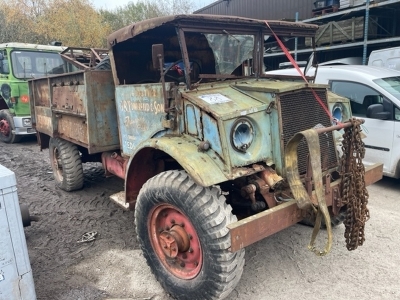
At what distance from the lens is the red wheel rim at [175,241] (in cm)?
307

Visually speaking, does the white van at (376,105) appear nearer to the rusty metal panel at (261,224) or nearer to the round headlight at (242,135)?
the round headlight at (242,135)

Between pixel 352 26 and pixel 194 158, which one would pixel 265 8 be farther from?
pixel 194 158

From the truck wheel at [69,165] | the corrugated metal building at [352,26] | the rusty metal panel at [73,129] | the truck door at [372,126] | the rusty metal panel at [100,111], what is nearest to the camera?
the rusty metal panel at [100,111]

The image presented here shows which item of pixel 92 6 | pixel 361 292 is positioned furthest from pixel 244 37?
pixel 92 6

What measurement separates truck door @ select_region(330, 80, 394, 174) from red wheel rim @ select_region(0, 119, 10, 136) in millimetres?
9153

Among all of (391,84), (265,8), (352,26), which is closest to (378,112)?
(391,84)

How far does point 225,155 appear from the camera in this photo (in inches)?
111

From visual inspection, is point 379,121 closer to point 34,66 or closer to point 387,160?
point 387,160

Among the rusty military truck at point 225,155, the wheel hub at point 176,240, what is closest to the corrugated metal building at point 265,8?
the rusty military truck at point 225,155

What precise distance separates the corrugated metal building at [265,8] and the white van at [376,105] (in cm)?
938

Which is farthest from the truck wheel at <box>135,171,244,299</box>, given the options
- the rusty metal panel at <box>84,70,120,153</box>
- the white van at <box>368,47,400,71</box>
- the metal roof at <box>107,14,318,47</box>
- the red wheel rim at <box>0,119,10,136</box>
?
the red wheel rim at <box>0,119,10,136</box>

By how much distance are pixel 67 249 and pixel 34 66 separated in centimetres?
736

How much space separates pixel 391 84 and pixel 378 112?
731 mm

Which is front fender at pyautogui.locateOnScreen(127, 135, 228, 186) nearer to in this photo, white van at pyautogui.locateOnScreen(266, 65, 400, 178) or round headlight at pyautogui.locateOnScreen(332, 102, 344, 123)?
round headlight at pyautogui.locateOnScreen(332, 102, 344, 123)
